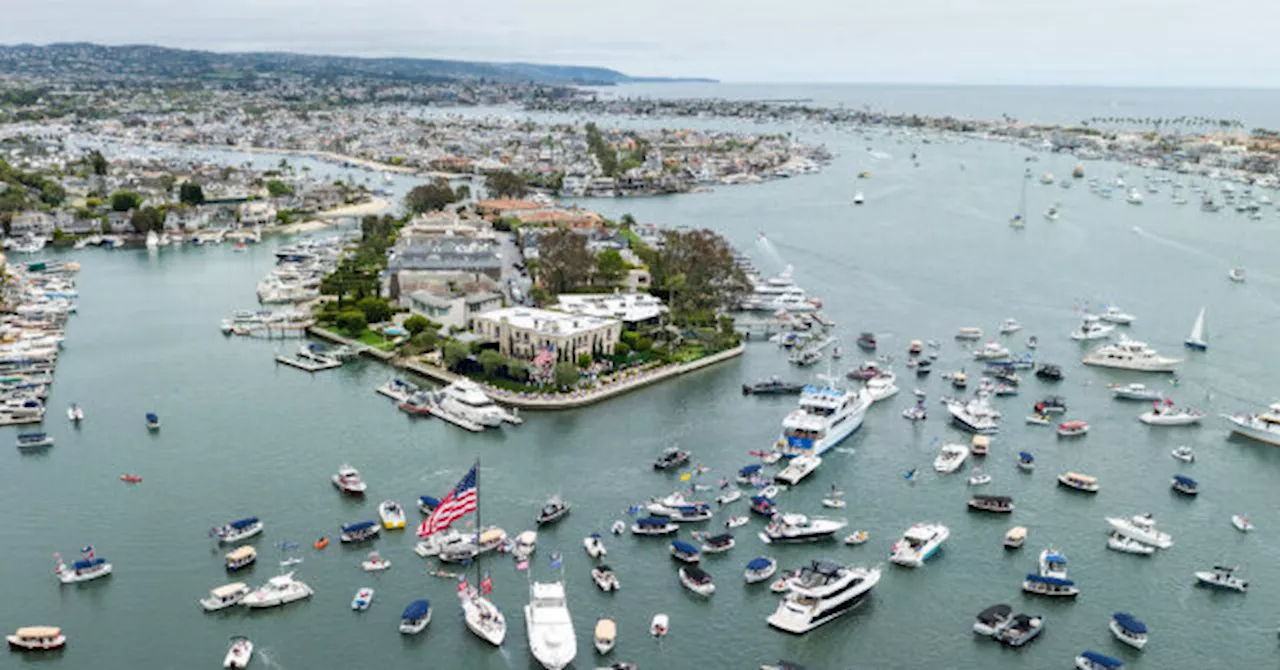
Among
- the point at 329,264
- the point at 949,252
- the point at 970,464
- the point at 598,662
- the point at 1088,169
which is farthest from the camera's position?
the point at 1088,169

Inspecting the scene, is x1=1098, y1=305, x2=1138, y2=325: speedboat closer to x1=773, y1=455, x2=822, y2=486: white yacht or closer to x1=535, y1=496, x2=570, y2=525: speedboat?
x1=773, y1=455, x2=822, y2=486: white yacht

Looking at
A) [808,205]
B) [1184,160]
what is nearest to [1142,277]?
[808,205]

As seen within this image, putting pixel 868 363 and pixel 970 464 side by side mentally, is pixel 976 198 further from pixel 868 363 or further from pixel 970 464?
pixel 970 464

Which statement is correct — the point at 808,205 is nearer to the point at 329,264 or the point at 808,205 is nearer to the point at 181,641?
the point at 329,264

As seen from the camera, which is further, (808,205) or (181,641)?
(808,205)

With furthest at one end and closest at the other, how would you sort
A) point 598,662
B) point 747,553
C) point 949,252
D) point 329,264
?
1. point 949,252
2. point 329,264
3. point 747,553
4. point 598,662

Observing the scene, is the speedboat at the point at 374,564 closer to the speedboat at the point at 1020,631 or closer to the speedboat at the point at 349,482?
the speedboat at the point at 349,482
